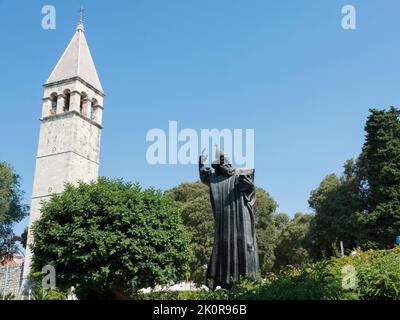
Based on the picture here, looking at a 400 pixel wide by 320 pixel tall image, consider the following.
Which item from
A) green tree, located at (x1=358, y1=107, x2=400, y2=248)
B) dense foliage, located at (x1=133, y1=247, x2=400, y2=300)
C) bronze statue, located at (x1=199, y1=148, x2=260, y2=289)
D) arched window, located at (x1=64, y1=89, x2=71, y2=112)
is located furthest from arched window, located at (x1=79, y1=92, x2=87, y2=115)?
dense foliage, located at (x1=133, y1=247, x2=400, y2=300)

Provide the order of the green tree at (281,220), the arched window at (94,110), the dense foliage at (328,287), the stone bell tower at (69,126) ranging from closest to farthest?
the dense foliage at (328,287) → the stone bell tower at (69,126) → the green tree at (281,220) → the arched window at (94,110)

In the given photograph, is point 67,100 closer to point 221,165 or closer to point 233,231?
point 221,165

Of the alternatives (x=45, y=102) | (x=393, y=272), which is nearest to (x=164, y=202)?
(x=393, y=272)

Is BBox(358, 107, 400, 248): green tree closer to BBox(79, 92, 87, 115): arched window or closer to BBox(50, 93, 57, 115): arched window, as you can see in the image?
BBox(79, 92, 87, 115): arched window

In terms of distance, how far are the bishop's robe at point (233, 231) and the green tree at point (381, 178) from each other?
23415 millimetres

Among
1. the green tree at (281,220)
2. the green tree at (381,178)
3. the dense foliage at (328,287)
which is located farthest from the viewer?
the green tree at (281,220)

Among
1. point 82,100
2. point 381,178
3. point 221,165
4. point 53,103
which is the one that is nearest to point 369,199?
point 381,178

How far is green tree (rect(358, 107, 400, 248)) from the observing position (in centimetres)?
3098

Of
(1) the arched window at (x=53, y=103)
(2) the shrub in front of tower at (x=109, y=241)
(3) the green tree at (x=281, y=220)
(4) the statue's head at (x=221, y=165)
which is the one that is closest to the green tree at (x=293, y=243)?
(3) the green tree at (x=281, y=220)

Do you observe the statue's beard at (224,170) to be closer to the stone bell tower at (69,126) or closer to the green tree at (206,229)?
the green tree at (206,229)

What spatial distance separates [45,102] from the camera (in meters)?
50.7

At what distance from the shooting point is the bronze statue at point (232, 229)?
8922 mm

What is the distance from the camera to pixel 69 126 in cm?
4781
